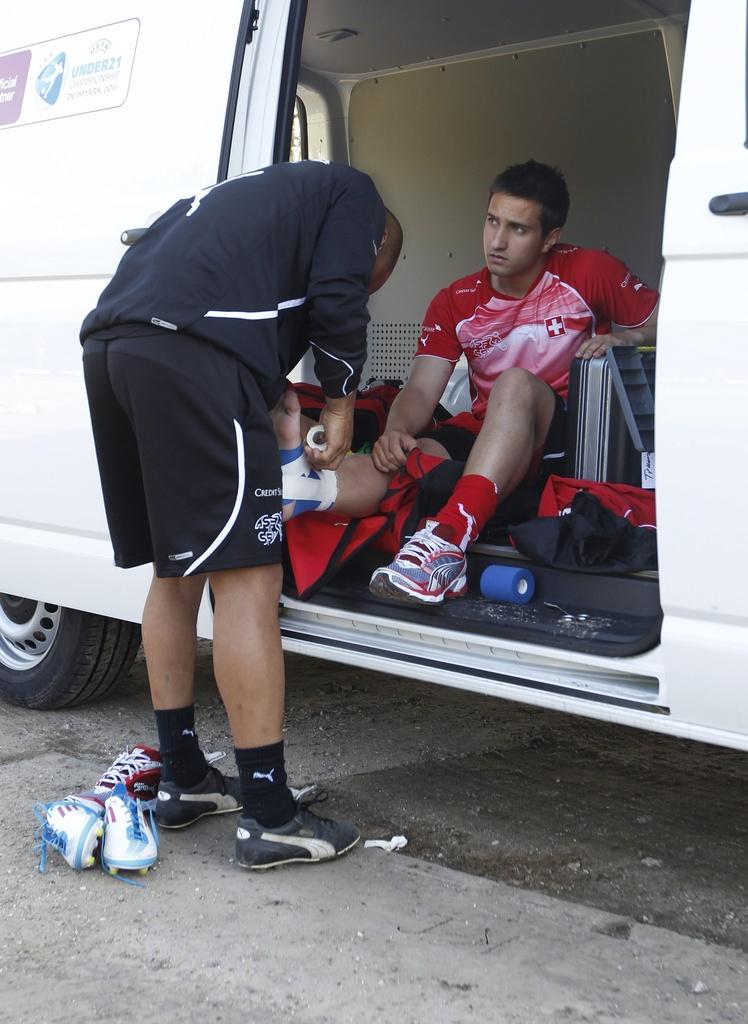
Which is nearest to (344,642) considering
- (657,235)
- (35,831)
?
(35,831)

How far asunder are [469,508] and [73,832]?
1195 millimetres

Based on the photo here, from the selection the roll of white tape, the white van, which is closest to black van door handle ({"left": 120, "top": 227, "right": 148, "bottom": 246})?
the white van

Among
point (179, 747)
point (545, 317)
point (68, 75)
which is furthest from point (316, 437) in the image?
point (68, 75)

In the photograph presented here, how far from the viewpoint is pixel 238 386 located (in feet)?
8.75

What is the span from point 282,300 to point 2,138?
139cm

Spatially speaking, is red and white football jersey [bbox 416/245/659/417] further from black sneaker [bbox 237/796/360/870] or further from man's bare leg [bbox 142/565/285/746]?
black sneaker [bbox 237/796/360/870]

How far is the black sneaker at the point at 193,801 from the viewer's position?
3.04m

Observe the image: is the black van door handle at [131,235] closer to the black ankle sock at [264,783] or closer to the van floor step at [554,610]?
the van floor step at [554,610]

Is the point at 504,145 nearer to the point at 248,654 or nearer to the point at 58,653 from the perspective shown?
the point at 58,653

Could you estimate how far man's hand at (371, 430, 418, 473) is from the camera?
3.31 meters

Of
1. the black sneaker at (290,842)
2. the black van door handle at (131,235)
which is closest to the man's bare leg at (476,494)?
the black sneaker at (290,842)

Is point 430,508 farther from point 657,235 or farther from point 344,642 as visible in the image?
point 657,235

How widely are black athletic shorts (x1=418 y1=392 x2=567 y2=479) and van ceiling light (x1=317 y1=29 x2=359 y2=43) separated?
69.4 inches

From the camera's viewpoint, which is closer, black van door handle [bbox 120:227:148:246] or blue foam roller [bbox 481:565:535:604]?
blue foam roller [bbox 481:565:535:604]
